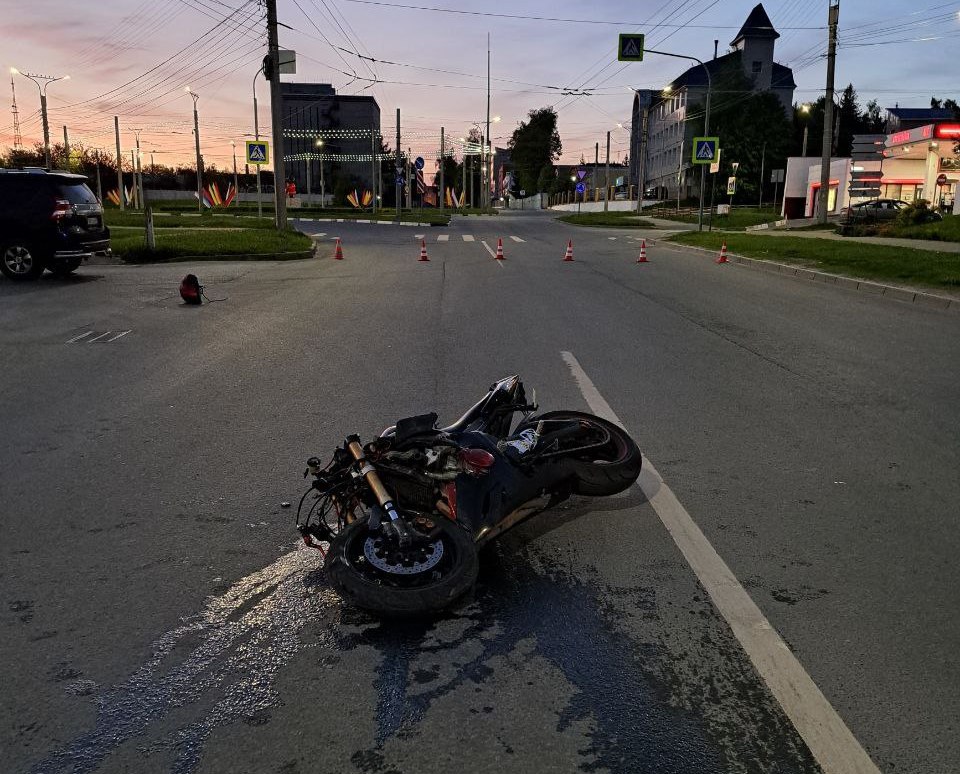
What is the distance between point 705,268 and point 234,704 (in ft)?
62.5

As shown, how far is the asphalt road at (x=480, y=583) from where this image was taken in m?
2.46

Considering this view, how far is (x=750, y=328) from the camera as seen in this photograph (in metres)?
10.6

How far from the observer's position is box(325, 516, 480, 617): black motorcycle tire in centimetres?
299

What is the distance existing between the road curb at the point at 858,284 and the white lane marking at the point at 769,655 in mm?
11066

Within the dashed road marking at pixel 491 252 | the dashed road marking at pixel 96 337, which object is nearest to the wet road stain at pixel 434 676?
the dashed road marking at pixel 96 337

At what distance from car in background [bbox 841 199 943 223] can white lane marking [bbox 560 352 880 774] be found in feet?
113

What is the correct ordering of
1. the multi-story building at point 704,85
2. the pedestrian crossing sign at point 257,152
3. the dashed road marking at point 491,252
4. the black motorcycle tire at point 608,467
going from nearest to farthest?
the black motorcycle tire at point 608,467 → the dashed road marking at point 491,252 → the pedestrian crossing sign at point 257,152 → the multi-story building at point 704,85

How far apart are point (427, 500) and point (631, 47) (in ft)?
102

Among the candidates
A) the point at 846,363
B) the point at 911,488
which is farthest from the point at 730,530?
the point at 846,363

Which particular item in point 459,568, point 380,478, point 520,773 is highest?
point 380,478

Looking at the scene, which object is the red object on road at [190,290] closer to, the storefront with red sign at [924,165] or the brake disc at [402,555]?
the brake disc at [402,555]

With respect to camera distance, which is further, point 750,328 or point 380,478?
point 750,328

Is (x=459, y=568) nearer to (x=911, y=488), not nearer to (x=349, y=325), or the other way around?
(x=911, y=488)

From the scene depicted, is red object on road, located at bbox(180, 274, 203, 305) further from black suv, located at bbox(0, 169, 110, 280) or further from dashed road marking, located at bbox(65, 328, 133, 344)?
black suv, located at bbox(0, 169, 110, 280)
